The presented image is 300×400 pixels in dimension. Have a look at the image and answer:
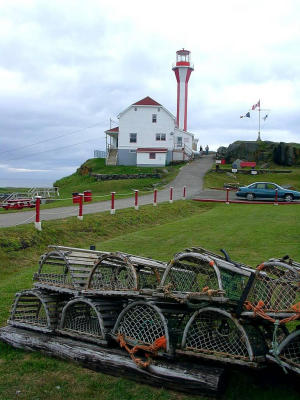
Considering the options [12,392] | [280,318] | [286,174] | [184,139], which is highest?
[184,139]

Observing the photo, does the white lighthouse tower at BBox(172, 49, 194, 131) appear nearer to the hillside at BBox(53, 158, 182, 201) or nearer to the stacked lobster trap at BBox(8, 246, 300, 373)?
the hillside at BBox(53, 158, 182, 201)

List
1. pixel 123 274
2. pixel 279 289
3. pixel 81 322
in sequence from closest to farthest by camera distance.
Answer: pixel 279 289, pixel 81 322, pixel 123 274

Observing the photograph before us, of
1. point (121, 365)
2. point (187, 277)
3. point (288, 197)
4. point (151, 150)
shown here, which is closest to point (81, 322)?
point (121, 365)

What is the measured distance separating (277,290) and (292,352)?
0.82 m

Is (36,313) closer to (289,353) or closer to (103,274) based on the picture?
(103,274)

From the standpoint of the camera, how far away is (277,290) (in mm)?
5824

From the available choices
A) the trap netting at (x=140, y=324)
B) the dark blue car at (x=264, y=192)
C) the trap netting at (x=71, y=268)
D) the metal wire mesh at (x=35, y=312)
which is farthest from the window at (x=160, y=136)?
the trap netting at (x=140, y=324)

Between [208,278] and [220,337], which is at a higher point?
[208,278]

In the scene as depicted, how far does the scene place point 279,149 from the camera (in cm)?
5522

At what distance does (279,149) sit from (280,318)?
5274 centimetres

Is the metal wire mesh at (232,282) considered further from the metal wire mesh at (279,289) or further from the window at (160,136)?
the window at (160,136)

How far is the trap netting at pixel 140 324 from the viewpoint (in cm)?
580

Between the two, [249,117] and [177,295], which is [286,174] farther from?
[177,295]

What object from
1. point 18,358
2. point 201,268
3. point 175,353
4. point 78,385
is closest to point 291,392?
point 175,353
